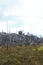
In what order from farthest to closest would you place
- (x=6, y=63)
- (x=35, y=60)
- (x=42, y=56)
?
(x=42, y=56) → (x=35, y=60) → (x=6, y=63)

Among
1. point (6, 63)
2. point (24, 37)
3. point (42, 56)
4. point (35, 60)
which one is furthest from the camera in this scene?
point (24, 37)

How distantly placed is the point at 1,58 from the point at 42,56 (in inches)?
163

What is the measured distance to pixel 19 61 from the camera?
68.9ft

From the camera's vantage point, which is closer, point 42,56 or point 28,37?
point 42,56

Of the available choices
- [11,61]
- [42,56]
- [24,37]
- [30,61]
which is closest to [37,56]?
[42,56]

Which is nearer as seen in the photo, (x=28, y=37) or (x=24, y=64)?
(x=24, y=64)

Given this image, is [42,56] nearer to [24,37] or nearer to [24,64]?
[24,64]

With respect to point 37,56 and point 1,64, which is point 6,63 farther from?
point 37,56

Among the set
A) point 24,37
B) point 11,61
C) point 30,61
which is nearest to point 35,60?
point 30,61

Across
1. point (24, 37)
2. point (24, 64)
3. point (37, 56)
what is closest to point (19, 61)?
point (24, 64)

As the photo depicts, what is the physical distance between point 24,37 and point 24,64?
183 ft

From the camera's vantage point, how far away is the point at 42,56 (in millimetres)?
23531

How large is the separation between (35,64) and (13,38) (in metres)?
58.2

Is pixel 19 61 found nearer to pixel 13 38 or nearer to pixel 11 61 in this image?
pixel 11 61
